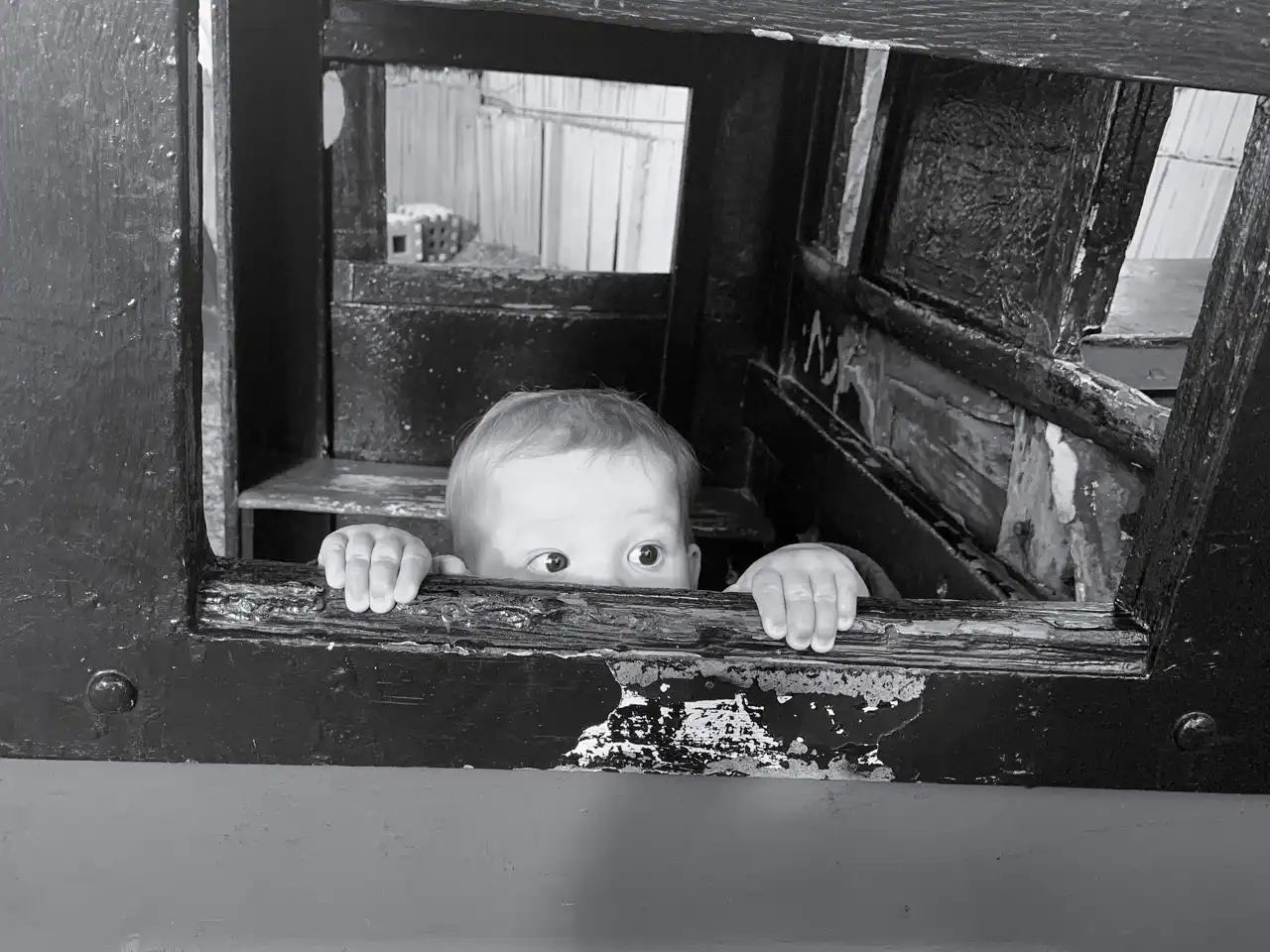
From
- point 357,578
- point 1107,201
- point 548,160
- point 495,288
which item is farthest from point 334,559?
point 548,160

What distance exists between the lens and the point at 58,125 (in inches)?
25.5

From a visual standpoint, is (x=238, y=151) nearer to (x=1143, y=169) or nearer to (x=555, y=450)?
(x=555, y=450)

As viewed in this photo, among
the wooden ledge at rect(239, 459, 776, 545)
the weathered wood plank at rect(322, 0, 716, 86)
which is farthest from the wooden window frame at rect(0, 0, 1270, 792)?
the weathered wood plank at rect(322, 0, 716, 86)

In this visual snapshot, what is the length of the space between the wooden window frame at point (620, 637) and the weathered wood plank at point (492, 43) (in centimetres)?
178

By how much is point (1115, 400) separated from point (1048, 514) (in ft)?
0.73

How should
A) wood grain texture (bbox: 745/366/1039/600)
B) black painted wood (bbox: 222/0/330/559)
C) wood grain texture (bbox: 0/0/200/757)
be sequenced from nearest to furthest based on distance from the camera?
wood grain texture (bbox: 0/0/200/757) → wood grain texture (bbox: 745/366/1039/600) → black painted wood (bbox: 222/0/330/559)

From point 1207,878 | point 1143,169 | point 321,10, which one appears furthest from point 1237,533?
point 321,10

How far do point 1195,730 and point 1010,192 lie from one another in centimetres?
95

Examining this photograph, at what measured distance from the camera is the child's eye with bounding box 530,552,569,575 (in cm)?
125

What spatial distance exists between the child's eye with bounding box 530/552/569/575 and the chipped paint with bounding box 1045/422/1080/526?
0.66m

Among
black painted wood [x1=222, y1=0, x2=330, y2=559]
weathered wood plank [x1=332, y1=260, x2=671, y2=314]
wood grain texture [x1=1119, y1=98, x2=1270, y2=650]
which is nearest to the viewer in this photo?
wood grain texture [x1=1119, y1=98, x2=1270, y2=650]

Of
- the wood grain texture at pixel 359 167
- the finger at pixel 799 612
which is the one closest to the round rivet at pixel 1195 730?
the finger at pixel 799 612

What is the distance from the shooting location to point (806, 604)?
87 cm

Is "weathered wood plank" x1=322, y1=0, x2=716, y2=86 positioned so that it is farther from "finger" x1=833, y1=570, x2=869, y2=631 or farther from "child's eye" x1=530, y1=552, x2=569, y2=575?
"finger" x1=833, y1=570, x2=869, y2=631
